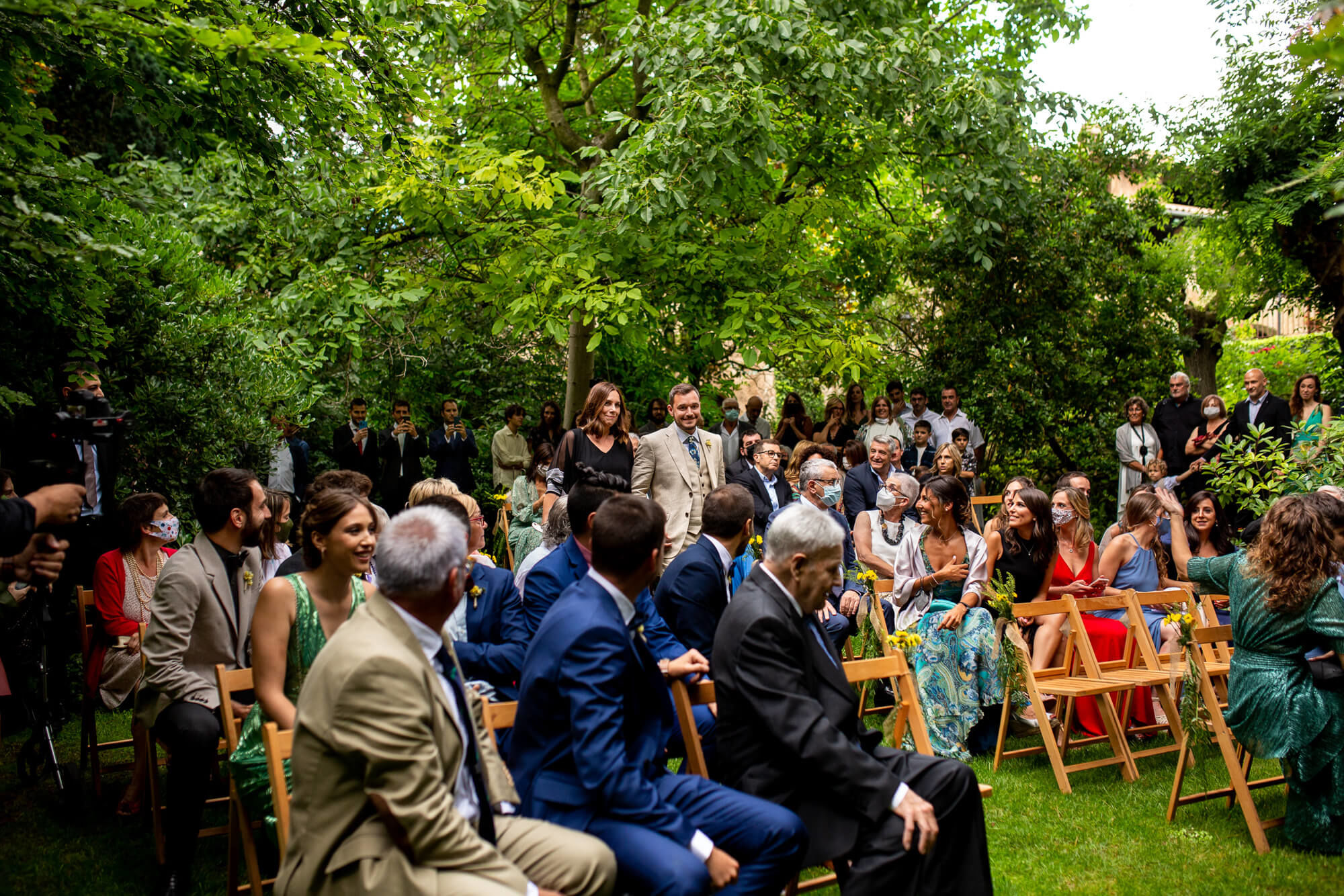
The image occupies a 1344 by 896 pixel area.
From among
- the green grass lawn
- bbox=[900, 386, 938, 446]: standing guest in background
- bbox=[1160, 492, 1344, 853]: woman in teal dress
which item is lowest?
the green grass lawn

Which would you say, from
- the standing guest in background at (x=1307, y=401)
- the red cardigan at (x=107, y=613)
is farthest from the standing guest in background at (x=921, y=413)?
the red cardigan at (x=107, y=613)

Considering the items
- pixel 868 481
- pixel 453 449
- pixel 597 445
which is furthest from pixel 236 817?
pixel 453 449

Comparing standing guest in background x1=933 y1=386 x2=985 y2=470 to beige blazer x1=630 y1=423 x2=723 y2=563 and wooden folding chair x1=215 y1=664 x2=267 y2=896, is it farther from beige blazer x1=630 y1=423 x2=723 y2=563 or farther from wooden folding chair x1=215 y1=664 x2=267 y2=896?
wooden folding chair x1=215 y1=664 x2=267 y2=896

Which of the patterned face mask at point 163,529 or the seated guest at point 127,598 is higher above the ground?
the patterned face mask at point 163,529

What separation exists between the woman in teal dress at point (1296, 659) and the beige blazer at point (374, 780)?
12.2 ft

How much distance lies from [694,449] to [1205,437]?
7.31 meters

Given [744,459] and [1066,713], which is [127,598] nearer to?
[744,459]

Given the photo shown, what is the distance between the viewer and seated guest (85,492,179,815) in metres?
5.37

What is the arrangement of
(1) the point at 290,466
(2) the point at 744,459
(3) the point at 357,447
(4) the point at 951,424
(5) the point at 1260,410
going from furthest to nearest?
1. (4) the point at 951,424
2. (3) the point at 357,447
3. (1) the point at 290,466
4. (5) the point at 1260,410
5. (2) the point at 744,459

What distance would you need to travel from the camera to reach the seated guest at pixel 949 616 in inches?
244

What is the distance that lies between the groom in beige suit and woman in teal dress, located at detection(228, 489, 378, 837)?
3102 mm

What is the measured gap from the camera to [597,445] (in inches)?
287

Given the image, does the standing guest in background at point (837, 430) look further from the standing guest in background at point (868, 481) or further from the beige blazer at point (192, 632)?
the beige blazer at point (192, 632)

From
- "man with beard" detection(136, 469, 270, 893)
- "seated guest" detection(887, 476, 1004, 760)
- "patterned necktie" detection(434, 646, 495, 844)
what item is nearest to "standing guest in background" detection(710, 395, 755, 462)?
"seated guest" detection(887, 476, 1004, 760)
